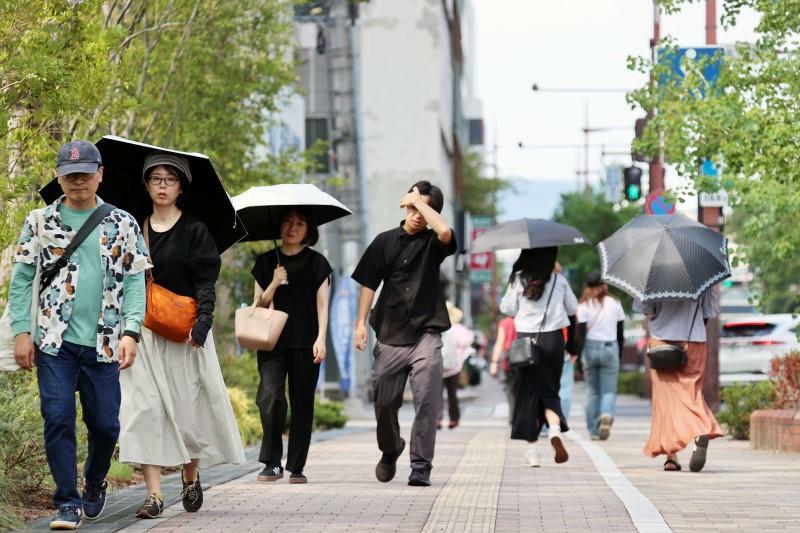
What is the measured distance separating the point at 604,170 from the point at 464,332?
30341mm

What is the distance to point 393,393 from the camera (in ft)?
37.9

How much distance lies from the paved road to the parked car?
11350 millimetres

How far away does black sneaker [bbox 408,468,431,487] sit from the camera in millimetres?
11344

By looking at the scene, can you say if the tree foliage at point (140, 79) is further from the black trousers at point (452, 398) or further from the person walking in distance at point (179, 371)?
the black trousers at point (452, 398)

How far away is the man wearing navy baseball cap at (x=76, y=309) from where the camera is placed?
828 cm

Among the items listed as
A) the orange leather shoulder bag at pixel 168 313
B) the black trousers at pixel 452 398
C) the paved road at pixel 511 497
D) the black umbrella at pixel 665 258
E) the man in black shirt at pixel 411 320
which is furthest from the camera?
the black trousers at pixel 452 398

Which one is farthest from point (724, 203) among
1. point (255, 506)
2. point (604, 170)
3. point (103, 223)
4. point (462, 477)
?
point (604, 170)

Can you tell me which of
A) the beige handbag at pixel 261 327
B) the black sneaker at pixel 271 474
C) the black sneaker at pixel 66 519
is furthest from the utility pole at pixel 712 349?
the black sneaker at pixel 66 519

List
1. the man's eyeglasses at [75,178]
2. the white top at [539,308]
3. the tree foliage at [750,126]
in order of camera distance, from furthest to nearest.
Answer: the tree foliage at [750,126] < the white top at [539,308] < the man's eyeglasses at [75,178]

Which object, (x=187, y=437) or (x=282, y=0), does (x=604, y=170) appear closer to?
(x=282, y=0)

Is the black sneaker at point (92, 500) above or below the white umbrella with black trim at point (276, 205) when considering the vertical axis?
below

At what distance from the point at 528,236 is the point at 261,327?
3.05 m

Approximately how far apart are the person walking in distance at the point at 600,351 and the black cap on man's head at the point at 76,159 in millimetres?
11745

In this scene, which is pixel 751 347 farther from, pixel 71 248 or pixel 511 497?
pixel 71 248
